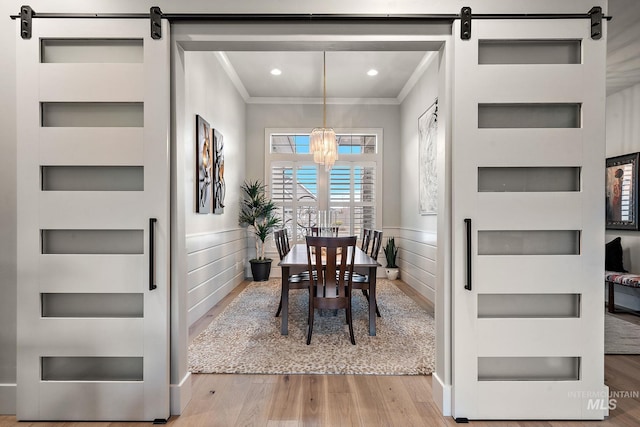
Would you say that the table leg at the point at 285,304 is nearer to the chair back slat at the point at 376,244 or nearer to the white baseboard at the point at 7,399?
the chair back slat at the point at 376,244

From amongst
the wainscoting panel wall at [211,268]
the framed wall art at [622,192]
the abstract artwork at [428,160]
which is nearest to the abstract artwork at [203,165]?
the wainscoting panel wall at [211,268]

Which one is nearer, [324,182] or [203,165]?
[203,165]

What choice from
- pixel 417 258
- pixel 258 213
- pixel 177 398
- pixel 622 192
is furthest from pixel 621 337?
pixel 258 213

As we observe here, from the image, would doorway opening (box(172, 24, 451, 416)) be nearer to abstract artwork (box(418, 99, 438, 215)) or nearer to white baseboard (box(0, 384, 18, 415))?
abstract artwork (box(418, 99, 438, 215))

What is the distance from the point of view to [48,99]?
5.72ft

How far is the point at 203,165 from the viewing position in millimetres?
3506

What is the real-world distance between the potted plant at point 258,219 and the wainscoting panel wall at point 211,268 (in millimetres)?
239

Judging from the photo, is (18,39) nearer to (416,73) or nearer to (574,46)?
(574,46)

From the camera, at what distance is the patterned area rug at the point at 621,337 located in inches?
110

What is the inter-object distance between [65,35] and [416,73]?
4.11 metres

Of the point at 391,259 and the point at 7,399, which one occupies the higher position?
the point at 391,259

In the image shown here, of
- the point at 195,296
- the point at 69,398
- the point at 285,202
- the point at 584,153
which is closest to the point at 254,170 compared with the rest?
the point at 285,202

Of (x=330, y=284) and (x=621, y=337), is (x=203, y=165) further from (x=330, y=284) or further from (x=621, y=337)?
(x=621, y=337)

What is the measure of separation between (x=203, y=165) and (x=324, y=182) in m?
2.68
